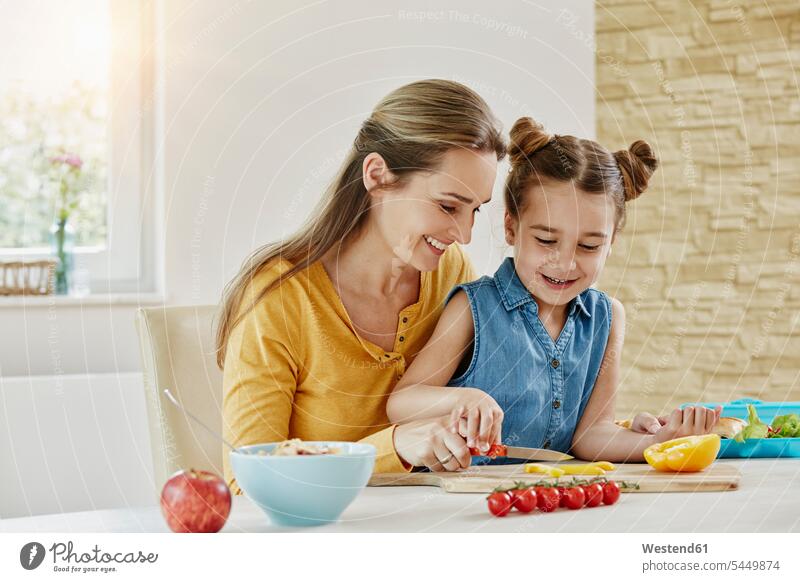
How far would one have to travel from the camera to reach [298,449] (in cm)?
56

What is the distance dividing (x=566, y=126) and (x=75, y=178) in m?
0.70

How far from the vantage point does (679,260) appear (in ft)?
6.43

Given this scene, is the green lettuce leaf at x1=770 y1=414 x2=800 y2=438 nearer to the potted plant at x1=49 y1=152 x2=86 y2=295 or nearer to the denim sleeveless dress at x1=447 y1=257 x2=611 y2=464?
the denim sleeveless dress at x1=447 y1=257 x2=611 y2=464

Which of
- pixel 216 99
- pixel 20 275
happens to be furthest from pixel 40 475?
pixel 216 99

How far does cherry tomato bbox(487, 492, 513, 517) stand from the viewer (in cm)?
58

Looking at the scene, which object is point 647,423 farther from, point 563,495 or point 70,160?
point 70,160

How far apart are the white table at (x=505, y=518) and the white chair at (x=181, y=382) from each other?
28 centimetres

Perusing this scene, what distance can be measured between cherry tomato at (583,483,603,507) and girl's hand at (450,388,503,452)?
0.11 m

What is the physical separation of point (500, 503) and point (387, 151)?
1.23 ft

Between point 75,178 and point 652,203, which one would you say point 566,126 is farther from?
point 652,203

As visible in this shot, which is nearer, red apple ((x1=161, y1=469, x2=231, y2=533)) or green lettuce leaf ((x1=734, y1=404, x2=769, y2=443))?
red apple ((x1=161, y1=469, x2=231, y2=533))

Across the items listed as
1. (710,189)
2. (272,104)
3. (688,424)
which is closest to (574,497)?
(688,424)

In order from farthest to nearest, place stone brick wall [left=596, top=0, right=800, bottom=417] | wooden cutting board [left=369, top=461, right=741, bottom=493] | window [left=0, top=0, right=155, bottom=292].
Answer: stone brick wall [left=596, top=0, right=800, bottom=417] < window [left=0, top=0, right=155, bottom=292] < wooden cutting board [left=369, top=461, right=741, bottom=493]

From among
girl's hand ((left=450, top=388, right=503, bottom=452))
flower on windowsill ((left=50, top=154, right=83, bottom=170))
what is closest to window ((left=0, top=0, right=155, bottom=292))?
flower on windowsill ((left=50, top=154, right=83, bottom=170))
